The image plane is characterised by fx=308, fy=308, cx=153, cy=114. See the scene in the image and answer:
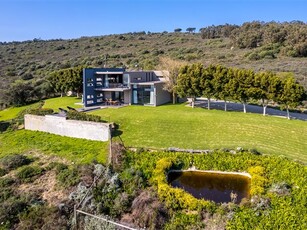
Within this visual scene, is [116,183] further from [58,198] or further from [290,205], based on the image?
[290,205]

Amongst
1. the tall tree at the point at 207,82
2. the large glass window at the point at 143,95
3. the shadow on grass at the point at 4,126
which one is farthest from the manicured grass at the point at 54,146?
the tall tree at the point at 207,82

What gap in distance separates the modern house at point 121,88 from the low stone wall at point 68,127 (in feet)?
23.7

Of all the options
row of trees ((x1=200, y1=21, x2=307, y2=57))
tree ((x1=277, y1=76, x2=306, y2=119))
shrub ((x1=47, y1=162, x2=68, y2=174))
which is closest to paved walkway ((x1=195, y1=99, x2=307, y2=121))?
tree ((x1=277, y1=76, x2=306, y2=119))

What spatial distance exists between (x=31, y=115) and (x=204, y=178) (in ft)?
67.1

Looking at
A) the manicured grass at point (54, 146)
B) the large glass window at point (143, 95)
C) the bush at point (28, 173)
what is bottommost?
the bush at point (28, 173)

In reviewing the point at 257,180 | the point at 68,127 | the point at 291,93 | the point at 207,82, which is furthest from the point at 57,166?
the point at 291,93

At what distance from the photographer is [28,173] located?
22266 millimetres

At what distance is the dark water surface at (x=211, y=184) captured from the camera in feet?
60.3

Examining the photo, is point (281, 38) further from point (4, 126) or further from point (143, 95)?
point (4, 126)

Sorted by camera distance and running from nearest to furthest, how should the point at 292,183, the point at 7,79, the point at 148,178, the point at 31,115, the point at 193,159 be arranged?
the point at 292,183
the point at 148,178
the point at 193,159
the point at 31,115
the point at 7,79

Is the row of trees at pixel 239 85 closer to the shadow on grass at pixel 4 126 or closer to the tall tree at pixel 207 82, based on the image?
the tall tree at pixel 207 82

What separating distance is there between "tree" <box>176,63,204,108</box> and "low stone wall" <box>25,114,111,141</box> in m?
11.9

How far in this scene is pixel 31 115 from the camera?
3234cm

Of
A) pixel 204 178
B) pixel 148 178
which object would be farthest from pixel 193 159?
pixel 148 178
